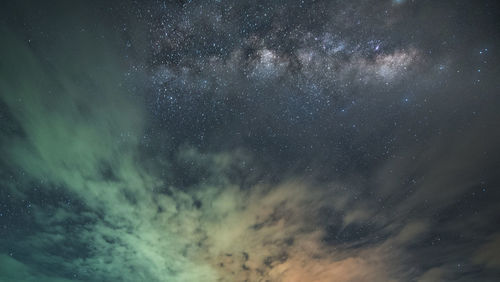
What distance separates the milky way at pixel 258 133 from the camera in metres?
5.35

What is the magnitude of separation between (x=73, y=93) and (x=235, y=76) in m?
5.35

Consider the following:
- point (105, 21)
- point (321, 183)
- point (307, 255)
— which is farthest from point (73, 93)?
point (307, 255)

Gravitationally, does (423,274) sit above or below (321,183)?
below

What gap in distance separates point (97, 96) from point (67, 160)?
3.96m

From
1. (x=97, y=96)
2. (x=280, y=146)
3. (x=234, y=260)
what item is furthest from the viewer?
(x=234, y=260)

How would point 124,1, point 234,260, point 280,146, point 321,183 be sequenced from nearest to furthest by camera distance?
point 124,1 → point 280,146 → point 321,183 → point 234,260

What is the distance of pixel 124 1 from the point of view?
5.05 metres

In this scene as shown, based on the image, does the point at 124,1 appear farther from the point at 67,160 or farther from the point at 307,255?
the point at 307,255

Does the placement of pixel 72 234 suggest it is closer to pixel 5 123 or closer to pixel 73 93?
pixel 5 123

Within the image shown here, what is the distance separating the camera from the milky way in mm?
5348

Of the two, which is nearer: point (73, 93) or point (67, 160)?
point (73, 93)

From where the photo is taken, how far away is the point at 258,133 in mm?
7332

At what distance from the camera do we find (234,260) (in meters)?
12.8

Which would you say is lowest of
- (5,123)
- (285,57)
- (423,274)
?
(423,274)
